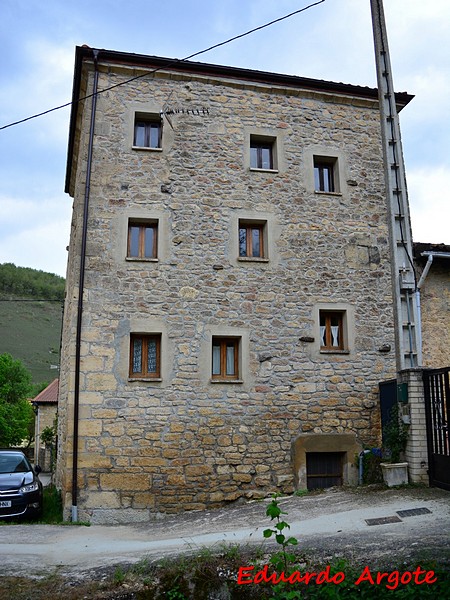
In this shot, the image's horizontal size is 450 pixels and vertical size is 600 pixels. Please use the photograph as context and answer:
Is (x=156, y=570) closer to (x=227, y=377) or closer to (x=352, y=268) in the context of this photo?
(x=227, y=377)

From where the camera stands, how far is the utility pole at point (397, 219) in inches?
351

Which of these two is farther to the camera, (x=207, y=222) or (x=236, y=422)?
(x=207, y=222)

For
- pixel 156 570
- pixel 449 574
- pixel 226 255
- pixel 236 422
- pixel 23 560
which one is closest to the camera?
pixel 449 574

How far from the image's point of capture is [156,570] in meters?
5.48

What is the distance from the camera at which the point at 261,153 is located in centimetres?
1198

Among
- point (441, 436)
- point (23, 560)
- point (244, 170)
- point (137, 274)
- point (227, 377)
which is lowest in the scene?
point (23, 560)

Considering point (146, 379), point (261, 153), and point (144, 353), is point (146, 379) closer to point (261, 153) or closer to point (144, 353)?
point (144, 353)

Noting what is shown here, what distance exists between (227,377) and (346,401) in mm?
2436

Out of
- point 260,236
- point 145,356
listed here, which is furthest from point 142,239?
point 260,236

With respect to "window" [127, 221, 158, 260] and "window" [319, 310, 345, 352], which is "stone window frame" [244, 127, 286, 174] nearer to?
"window" [127, 221, 158, 260]

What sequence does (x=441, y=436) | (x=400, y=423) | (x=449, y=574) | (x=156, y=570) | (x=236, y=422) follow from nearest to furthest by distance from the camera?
(x=449, y=574) < (x=156, y=570) < (x=441, y=436) < (x=400, y=423) < (x=236, y=422)

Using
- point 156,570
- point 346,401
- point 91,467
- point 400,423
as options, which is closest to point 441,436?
point 400,423

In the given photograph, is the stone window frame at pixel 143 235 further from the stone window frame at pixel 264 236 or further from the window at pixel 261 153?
the window at pixel 261 153

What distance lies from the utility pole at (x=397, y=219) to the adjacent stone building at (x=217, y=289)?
2.22m
